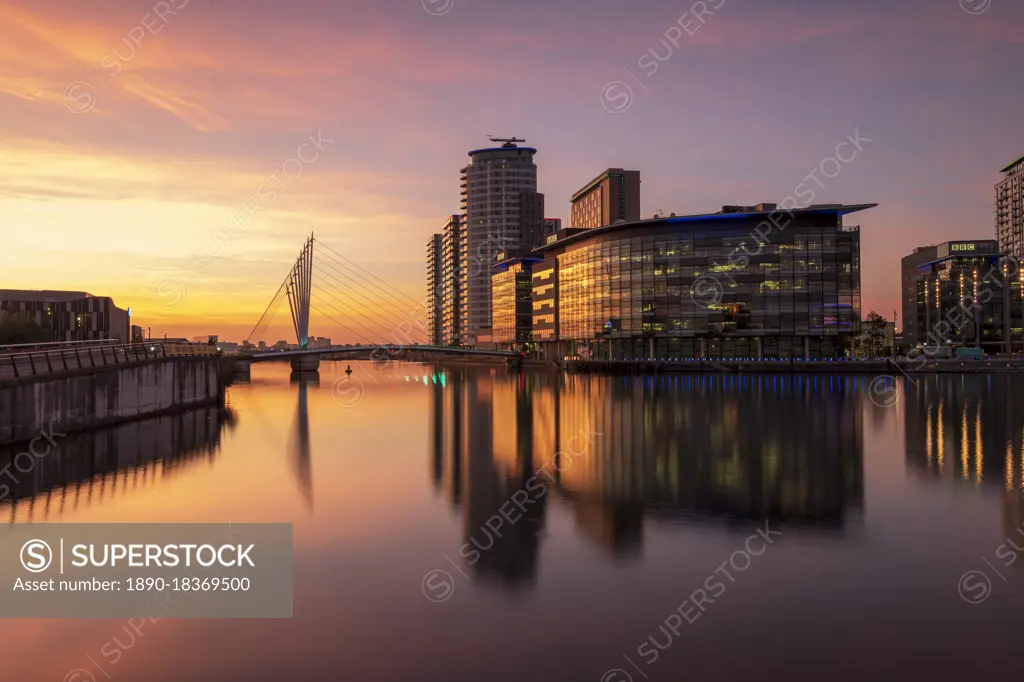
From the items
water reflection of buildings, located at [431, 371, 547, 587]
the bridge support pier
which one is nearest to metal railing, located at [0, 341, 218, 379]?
water reflection of buildings, located at [431, 371, 547, 587]

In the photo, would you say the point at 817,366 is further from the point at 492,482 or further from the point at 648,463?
the point at 492,482

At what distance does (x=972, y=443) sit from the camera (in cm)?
3553

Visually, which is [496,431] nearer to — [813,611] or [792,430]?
[792,430]

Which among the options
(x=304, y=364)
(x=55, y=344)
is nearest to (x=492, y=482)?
(x=55, y=344)

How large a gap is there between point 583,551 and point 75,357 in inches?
1288

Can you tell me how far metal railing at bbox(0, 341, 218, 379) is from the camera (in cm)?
3136

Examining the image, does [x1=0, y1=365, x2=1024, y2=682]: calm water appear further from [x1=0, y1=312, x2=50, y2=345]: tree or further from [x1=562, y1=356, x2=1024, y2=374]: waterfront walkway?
[x1=562, y1=356, x2=1024, y2=374]: waterfront walkway

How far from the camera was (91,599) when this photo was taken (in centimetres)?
1259

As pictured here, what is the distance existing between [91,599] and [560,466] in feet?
58.9

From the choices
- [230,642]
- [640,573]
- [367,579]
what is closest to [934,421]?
[640,573]

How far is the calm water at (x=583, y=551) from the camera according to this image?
1052cm

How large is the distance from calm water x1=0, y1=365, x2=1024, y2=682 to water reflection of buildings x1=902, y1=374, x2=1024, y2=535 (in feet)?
0.82

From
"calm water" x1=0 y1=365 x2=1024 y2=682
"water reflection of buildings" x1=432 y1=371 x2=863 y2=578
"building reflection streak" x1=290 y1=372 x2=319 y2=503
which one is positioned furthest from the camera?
"building reflection streak" x1=290 y1=372 x2=319 y2=503

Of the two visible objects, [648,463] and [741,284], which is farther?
[741,284]
